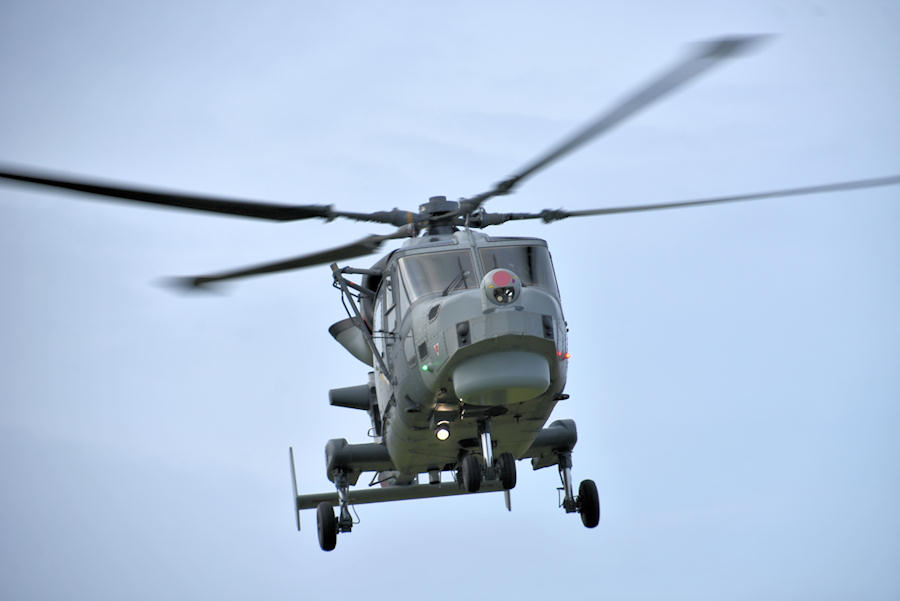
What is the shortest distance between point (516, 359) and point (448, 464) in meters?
3.53

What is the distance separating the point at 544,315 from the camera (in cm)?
1655

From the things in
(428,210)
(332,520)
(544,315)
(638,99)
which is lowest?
(332,520)

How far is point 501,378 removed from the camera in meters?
16.0

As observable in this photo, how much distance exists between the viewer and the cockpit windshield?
17.6 meters

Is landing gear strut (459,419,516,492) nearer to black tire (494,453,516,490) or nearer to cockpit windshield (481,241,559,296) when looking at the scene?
black tire (494,453,516,490)

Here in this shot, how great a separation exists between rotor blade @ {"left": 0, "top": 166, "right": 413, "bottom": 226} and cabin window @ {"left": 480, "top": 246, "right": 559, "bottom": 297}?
2.24 m

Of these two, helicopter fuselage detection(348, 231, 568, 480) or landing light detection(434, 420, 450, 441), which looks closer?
helicopter fuselage detection(348, 231, 568, 480)

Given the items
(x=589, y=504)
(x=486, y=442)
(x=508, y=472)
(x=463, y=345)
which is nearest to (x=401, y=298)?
(x=463, y=345)

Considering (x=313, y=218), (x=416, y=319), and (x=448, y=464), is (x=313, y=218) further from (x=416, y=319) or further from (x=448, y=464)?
(x=448, y=464)

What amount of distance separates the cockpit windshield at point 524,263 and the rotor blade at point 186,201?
2247 mm

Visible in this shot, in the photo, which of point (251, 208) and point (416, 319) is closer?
point (251, 208)

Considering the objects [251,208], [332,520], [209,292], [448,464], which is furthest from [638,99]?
[332,520]

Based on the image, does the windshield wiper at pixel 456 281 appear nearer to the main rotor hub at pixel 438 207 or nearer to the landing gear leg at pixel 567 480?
the main rotor hub at pixel 438 207

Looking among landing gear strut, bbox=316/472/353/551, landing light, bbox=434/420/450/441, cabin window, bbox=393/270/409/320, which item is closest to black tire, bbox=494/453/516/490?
landing light, bbox=434/420/450/441
